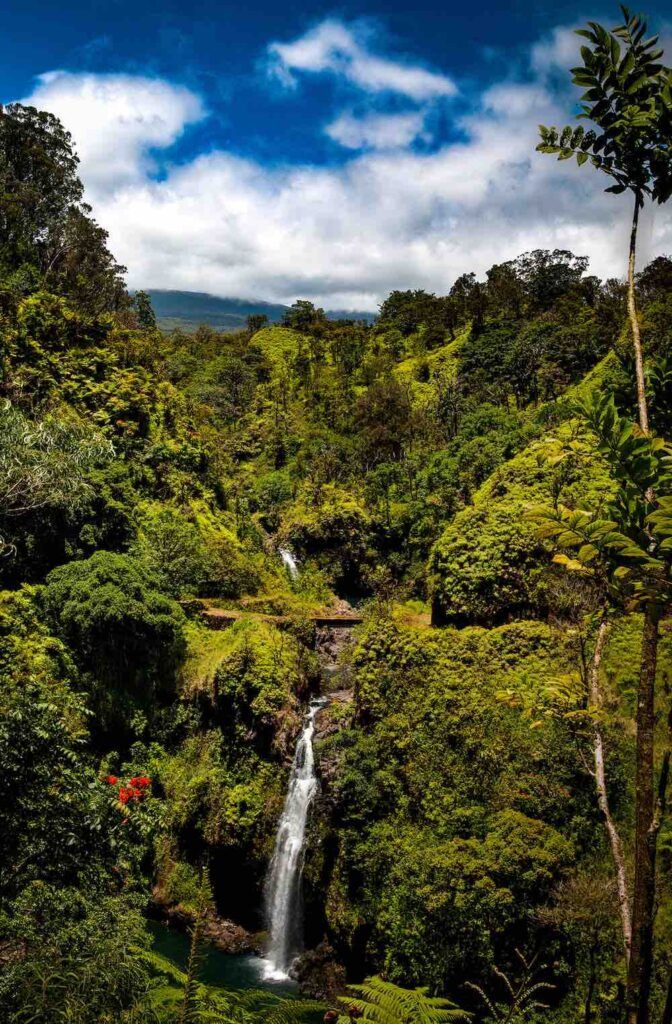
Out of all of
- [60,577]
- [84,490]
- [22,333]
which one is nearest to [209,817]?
[60,577]

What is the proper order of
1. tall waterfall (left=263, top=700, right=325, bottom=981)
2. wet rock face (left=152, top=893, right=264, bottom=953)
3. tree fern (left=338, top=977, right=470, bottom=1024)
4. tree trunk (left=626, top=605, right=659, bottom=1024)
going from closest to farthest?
tree trunk (left=626, top=605, right=659, bottom=1024), tree fern (left=338, top=977, right=470, bottom=1024), tall waterfall (left=263, top=700, right=325, bottom=981), wet rock face (left=152, top=893, right=264, bottom=953)

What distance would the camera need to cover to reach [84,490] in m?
19.1

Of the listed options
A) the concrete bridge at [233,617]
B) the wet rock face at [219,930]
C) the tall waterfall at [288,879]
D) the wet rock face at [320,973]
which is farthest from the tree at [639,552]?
the concrete bridge at [233,617]

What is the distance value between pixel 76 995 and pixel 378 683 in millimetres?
9881

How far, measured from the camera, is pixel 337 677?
60.6 feet

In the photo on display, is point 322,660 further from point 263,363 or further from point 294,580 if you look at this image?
point 263,363

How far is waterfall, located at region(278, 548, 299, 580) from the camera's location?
30.1m

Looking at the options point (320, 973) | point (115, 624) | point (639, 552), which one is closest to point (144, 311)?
point (115, 624)

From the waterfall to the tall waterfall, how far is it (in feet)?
47.7

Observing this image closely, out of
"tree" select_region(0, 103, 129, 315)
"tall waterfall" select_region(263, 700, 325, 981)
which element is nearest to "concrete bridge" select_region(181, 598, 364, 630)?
"tall waterfall" select_region(263, 700, 325, 981)

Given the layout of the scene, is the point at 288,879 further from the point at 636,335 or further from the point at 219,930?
the point at 636,335

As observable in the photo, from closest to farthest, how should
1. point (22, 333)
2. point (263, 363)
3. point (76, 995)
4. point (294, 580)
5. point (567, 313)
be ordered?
point (76, 995) < point (22, 333) < point (294, 580) < point (567, 313) < point (263, 363)

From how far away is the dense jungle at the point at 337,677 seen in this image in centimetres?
430

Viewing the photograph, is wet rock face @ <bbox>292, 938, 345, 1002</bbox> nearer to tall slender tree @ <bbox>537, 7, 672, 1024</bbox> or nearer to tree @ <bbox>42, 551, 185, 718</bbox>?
tree @ <bbox>42, 551, 185, 718</bbox>
